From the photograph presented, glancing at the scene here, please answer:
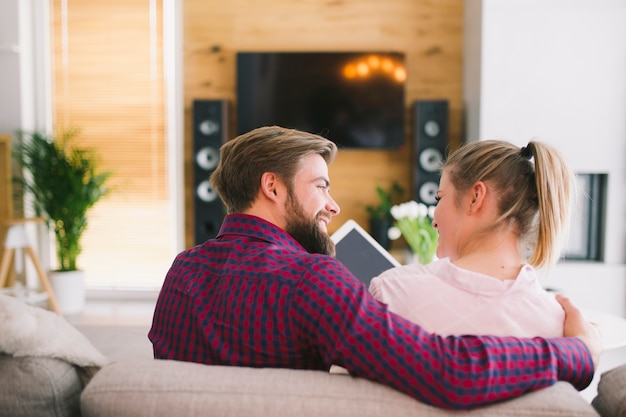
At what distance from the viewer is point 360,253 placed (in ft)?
5.68

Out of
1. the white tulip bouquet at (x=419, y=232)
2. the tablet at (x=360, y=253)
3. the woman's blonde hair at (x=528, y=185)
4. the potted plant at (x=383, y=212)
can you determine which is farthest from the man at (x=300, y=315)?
the potted plant at (x=383, y=212)

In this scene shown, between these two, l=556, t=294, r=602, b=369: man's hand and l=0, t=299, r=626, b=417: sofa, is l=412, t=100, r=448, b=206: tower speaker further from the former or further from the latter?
l=0, t=299, r=626, b=417: sofa

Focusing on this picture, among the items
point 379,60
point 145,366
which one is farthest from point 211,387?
point 379,60

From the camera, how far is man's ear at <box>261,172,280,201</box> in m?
1.17

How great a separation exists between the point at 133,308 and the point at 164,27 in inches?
84.5

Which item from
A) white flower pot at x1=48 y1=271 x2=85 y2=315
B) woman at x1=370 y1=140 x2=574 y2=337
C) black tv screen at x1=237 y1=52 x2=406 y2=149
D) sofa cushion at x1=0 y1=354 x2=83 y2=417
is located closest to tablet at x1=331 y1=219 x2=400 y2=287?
woman at x1=370 y1=140 x2=574 y2=337

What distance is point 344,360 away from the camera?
2.66 feet

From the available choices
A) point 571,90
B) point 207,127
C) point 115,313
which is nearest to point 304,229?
point 207,127

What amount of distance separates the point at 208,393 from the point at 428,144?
3521 mm

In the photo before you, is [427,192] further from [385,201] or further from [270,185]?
[270,185]

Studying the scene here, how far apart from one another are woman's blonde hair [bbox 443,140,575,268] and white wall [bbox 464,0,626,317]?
2.92m

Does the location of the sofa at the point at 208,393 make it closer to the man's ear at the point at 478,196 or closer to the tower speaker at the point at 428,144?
the man's ear at the point at 478,196

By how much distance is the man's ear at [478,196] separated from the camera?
1065 mm

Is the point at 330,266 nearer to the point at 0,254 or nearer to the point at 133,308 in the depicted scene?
the point at 133,308
